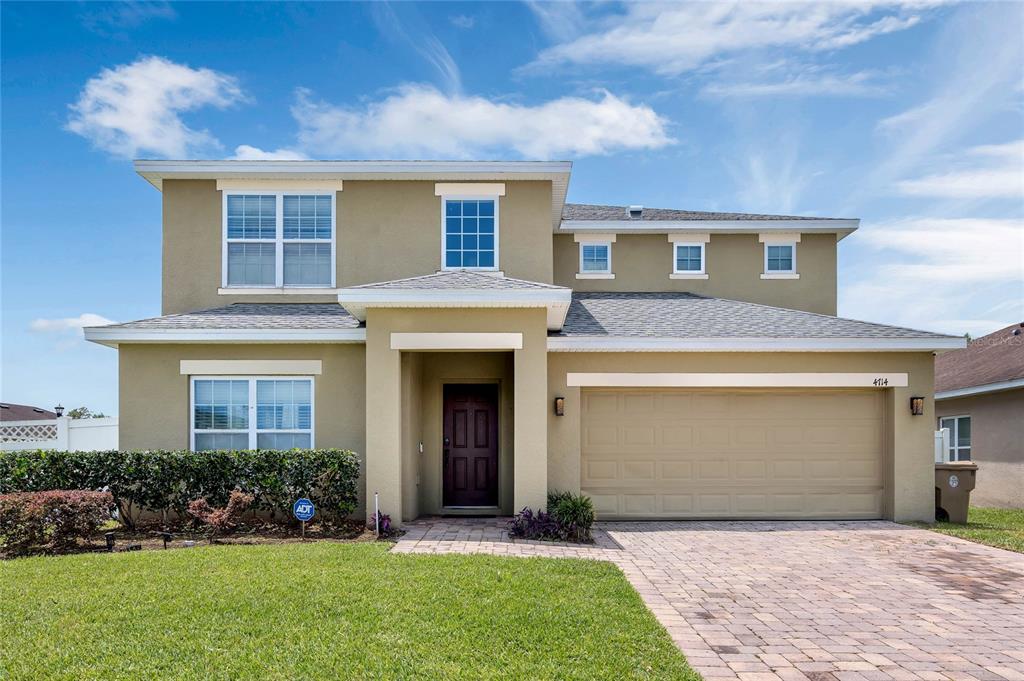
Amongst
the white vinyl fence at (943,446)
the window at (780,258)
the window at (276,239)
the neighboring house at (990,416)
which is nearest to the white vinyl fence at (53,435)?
the window at (276,239)

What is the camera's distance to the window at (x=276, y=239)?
13.5m

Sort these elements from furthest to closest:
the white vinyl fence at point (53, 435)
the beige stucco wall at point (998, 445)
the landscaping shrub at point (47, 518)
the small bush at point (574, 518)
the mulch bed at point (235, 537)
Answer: the white vinyl fence at point (53, 435) → the beige stucco wall at point (998, 445) → the small bush at point (574, 518) → the mulch bed at point (235, 537) → the landscaping shrub at point (47, 518)

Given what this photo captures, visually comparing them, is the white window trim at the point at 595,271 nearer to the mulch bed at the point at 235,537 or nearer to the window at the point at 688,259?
the window at the point at 688,259

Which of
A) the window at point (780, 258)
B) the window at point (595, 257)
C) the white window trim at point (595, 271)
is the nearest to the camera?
the white window trim at point (595, 271)

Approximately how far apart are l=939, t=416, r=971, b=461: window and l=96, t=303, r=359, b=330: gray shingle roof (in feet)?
49.5

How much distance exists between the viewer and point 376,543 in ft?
30.0

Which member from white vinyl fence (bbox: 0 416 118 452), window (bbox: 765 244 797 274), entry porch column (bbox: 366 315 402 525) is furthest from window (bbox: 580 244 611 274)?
white vinyl fence (bbox: 0 416 118 452)

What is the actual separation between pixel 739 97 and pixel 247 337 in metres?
10.1

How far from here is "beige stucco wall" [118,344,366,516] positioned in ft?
37.9

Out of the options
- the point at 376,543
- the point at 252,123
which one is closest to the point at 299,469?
the point at 376,543

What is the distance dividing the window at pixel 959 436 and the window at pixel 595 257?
9656mm

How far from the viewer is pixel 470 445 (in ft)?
42.0

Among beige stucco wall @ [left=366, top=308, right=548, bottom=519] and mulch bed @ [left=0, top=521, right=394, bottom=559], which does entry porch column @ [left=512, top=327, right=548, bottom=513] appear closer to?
beige stucco wall @ [left=366, top=308, right=548, bottom=519]

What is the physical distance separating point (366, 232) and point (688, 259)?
806 centimetres
